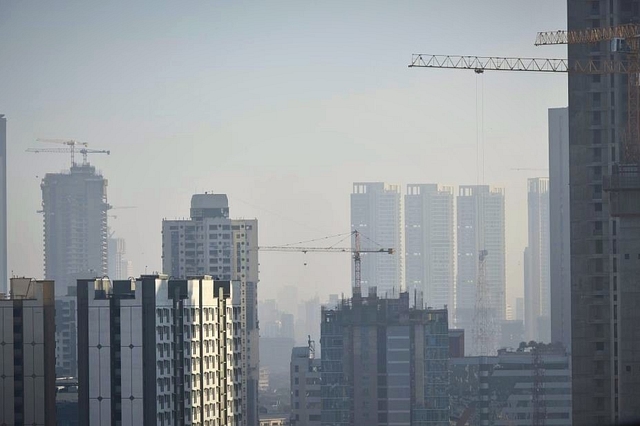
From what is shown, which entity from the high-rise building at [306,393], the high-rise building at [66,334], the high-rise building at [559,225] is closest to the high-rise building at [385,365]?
the high-rise building at [306,393]

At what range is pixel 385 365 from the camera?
8594 cm

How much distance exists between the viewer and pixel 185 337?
148 feet

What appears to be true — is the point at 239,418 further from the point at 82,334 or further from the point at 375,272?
the point at 375,272

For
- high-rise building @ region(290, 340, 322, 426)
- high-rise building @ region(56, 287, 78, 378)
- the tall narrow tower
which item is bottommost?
high-rise building @ region(290, 340, 322, 426)

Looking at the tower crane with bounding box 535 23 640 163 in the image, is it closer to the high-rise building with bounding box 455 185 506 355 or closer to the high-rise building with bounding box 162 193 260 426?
the high-rise building with bounding box 162 193 260 426

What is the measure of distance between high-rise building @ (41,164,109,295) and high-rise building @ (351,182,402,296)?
26.0 metres

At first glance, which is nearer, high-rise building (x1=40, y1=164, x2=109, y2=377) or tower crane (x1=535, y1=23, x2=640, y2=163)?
tower crane (x1=535, y1=23, x2=640, y2=163)

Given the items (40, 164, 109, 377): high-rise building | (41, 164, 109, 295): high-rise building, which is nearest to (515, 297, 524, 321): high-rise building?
(40, 164, 109, 377): high-rise building

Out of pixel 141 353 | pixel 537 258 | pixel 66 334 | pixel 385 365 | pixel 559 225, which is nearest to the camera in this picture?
pixel 141 353

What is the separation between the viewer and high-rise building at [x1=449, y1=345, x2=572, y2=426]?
86375 mm

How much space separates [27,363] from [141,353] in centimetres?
381

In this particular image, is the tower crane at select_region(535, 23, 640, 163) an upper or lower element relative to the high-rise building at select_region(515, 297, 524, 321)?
upper

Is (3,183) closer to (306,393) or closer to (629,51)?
(306,393)

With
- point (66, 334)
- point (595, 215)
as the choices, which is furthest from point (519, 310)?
point (595, 215)
